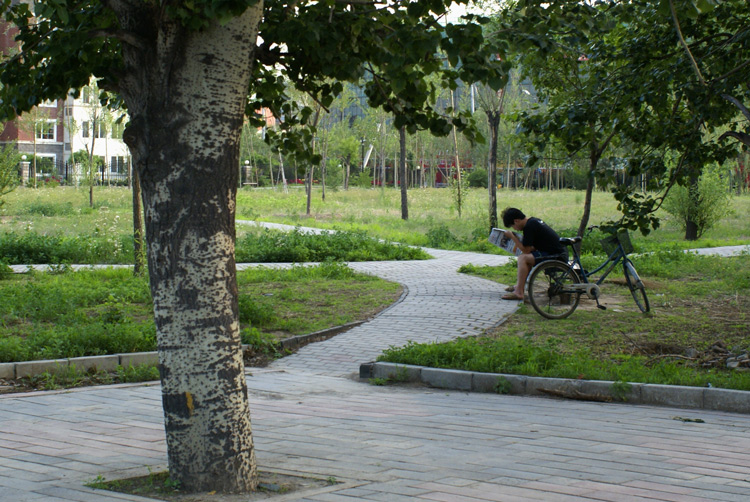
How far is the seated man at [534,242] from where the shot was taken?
1139 cm

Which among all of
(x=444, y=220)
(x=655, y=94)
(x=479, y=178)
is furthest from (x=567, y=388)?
(x=479, y=178)

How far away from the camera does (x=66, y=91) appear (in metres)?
5.04

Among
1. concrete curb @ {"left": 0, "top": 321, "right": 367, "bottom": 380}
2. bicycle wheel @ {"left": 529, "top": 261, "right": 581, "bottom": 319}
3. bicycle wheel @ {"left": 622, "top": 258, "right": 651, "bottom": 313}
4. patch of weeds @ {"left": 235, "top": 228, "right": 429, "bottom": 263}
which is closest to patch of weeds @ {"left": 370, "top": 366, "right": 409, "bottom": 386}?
concrete curb @ {"left": 0, "top": 321, "right": 367, "bottom": 380}

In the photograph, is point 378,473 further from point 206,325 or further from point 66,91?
point 66,91

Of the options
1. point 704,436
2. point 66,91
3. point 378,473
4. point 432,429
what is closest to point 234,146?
point 66,91

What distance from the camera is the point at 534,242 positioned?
11.5 m

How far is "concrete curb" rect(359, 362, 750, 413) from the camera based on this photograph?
637 centimetres

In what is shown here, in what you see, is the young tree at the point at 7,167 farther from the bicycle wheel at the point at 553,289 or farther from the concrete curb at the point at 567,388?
the concrete curb at the point at 567,388

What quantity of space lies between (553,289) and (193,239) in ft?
24.7

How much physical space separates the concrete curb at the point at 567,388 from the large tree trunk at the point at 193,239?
3.72m

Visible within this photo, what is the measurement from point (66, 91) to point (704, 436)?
4.86 metres

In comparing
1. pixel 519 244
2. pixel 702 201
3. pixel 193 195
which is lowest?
pixel 519 244

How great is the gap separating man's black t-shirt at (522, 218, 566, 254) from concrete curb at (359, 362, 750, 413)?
14.3 ft

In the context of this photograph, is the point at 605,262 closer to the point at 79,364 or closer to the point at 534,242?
the point at 534,242
